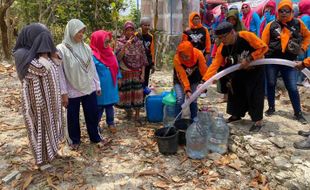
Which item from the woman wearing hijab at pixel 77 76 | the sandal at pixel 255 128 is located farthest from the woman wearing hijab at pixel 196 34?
the woman wearing hijab at pixel 77 76

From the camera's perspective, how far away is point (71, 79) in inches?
155

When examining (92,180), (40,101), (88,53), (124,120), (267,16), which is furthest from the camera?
(267,16)

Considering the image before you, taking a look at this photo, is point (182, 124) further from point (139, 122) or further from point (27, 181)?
point (27, 181)

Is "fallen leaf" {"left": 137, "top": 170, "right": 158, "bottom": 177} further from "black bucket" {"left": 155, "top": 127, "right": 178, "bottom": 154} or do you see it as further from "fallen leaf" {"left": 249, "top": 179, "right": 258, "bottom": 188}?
"fallen leaf" {"left": 249, "top": 179, "right": 258, "bottom": 188}

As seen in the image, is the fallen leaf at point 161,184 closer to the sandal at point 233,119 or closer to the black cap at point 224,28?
the sandal at point 233,119

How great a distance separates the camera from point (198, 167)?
4102 millimetres

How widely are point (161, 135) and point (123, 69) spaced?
137 centimetres

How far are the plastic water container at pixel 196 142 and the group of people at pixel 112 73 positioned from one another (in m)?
0.56

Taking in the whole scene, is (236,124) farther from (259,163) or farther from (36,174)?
(36,174)

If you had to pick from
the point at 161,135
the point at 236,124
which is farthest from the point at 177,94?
the point at 236,124

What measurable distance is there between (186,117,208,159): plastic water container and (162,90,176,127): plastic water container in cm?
66

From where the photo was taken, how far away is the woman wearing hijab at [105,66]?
4406 millimetres

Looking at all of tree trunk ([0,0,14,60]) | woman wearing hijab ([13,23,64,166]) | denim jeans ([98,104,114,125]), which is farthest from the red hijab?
tree trunk ([0,0,14,60])

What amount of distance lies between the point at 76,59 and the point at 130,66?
1.30m
